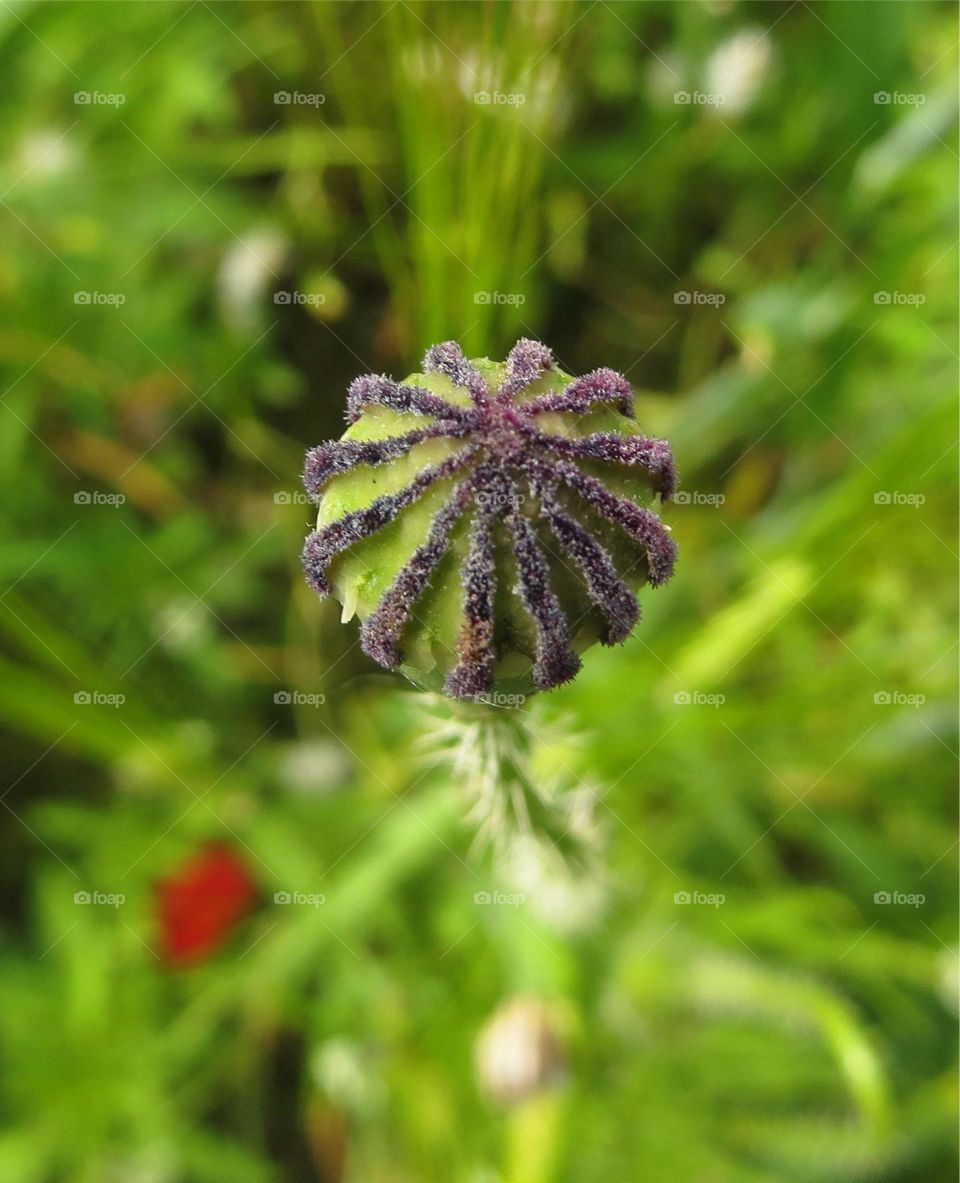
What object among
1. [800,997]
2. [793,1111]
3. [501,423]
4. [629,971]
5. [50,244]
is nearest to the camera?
[501,423]

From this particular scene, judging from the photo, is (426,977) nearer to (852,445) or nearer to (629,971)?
(629,971)

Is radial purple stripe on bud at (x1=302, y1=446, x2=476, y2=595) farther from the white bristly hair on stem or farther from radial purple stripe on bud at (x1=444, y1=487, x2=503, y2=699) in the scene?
the white bristly hair on stem

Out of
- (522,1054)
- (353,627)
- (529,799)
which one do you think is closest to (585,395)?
(529,799)

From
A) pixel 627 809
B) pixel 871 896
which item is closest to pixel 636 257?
pixel 627 809

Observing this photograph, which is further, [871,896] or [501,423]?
[871,896]

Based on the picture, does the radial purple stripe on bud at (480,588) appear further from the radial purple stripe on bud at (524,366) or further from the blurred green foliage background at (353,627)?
the blurred green foliage background at (353,627)

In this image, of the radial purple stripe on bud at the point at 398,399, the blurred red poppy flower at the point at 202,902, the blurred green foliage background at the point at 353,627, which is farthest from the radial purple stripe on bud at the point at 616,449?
the blurred red poppy flower at the point at 202,902

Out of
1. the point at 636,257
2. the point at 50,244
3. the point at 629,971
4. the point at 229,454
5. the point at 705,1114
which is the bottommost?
the point at 705,1114

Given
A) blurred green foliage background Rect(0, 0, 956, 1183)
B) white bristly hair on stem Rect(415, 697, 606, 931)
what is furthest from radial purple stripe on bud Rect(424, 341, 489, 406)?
blurred green foliage background Rect(0, 0, 956, 1183)

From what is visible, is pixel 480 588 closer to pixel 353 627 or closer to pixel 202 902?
pixel 353 627
